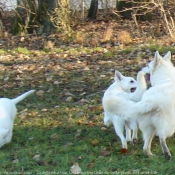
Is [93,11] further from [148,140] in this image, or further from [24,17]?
[148,140]

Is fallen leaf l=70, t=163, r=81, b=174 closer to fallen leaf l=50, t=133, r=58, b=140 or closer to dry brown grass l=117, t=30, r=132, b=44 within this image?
fallen leaf l=50, t=133, r=58, b=140

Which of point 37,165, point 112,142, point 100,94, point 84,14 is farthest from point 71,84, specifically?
point 84,14

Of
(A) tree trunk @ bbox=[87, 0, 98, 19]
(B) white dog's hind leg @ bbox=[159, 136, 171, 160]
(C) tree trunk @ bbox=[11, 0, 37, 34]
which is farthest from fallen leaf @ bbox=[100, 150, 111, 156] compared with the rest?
(A) tree trunk @ bbox=[87, 0, 98, 19]

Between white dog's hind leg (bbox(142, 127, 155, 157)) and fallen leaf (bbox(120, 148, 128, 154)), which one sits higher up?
white dog's hind leg (bbox(142, 127, 155, 157))

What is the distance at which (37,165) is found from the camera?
4.72 metres

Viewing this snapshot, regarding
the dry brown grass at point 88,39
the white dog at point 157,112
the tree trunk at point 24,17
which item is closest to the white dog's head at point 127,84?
the white dog at point 157,112

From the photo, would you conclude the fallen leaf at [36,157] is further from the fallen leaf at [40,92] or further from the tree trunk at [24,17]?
the tree trunk at [24,17]

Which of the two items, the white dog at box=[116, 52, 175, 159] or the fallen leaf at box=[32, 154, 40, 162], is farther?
the fallen leaf at box=[32, 154, 40, 162]

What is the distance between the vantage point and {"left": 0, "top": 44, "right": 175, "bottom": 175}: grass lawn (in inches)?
183

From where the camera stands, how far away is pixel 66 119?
6.58 metres

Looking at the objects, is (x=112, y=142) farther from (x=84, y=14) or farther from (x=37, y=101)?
(x=84, y=14)

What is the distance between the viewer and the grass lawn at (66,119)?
465 centimetres

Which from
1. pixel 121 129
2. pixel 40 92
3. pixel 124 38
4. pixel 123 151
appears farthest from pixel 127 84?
pixel 124 38

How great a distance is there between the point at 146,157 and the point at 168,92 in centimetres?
75
